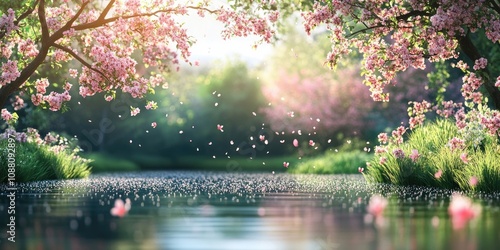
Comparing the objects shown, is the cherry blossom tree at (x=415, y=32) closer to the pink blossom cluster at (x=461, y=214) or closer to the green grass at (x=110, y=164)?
the pink blossom cluster at (x=461, y=214)

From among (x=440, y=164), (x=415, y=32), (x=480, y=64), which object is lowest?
(x=440, y=164)

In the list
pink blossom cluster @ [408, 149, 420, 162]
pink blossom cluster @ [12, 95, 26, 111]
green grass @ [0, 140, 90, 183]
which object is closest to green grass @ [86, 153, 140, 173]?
green grass @ [0, 140, 90, 183]

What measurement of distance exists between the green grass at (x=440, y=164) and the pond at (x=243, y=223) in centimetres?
150

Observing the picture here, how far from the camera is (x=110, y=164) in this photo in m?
51.8

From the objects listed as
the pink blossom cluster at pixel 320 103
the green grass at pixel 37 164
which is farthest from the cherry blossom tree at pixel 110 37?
the pink blossom cluster at pixel 320 103

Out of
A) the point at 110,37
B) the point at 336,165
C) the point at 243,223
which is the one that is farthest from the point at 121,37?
the point at 336,165

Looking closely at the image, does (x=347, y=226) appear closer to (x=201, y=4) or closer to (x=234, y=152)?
(x=201, y=4)

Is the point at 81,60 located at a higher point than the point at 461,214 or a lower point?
higher

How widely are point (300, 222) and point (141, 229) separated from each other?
2.40 meters

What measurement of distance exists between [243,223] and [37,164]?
1813cm

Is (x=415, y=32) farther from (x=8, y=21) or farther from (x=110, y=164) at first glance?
(x=110, y=164)

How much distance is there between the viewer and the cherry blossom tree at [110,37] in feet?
77.0

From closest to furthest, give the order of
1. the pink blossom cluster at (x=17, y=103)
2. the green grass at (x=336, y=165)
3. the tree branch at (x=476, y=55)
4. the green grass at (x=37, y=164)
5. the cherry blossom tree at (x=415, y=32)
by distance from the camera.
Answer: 1. the cherry blossom tree at (x=415, y=32)
2. the tree branch at (x=476, y=55)
3. the green grass at (x=37, y=164)
4. the pink blossom cluster at (x=17, y=103)
5. the green grass at (x=336, y=165)

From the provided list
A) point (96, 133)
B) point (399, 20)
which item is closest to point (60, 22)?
point (399, 20)
